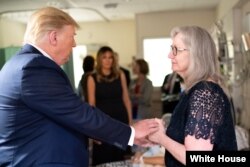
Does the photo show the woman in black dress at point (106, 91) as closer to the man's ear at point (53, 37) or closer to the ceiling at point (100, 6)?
the man's ear at point (53, 37)

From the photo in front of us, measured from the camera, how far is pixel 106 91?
3.29 meters

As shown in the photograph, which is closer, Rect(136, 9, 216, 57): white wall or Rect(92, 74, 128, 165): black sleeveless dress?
Rect(92, 74, 128, 165): black sleeveless dress

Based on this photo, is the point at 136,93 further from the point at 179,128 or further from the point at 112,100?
the point at 179,128

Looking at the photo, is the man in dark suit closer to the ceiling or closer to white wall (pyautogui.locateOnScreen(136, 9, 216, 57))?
the ceiling

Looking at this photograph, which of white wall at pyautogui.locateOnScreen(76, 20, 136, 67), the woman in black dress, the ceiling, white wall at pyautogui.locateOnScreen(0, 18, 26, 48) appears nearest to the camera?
the woman in black dress

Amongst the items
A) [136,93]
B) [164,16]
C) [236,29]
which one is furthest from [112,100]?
[164,16]

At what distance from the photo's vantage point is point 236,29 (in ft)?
14.4

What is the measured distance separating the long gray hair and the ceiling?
4.37m

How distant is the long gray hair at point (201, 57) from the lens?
1.38 meters

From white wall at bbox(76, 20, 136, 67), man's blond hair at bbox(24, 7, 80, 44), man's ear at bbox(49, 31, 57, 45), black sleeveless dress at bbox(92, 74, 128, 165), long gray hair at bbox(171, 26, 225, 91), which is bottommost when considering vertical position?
black sleeveless dress at bbox(92, 74, 128, 165)

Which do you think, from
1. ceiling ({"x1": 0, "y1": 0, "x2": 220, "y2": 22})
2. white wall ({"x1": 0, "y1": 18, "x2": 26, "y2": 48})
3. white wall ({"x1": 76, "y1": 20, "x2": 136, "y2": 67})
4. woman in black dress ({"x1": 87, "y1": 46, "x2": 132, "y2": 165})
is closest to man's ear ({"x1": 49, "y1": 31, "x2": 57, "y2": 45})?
woman in black dress ({"x1": 87, "y1": 46, "x2": 132, "y2": 165})

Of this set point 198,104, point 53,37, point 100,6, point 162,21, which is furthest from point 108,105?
point 162,21

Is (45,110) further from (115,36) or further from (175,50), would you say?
(115,36)

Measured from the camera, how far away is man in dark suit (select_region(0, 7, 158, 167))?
1338 millimetres
